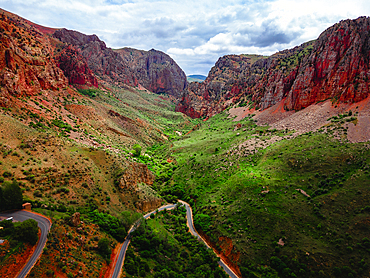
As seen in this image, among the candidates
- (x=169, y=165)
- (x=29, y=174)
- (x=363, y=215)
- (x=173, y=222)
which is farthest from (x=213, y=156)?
(x=29, y=174)

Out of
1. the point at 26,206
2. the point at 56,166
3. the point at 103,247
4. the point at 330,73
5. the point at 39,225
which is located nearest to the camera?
the point at 39,225

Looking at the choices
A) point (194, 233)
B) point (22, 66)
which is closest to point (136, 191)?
point (194, 233)

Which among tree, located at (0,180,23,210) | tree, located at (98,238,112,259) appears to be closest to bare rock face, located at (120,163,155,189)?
tree, located at (98,238,112,259)

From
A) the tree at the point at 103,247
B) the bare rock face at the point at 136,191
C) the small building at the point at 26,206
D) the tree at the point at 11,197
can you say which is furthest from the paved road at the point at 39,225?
the bare rock face at the point at 136,191

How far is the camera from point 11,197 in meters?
34.8

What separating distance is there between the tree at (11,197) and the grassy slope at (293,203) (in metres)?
43.8

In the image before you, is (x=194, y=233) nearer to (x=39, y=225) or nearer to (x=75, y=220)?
(x=75, y=220)

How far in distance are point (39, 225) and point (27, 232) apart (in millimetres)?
4434

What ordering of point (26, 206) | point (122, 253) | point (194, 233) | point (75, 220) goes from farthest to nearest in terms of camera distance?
1. point (194, 233)
2. point (122, 253)
3. point (75, 220)
4. point (26, 206)

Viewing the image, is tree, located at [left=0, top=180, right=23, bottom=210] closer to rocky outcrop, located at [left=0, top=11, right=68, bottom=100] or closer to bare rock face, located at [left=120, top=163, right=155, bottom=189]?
bare rock face, located at [left=120, top=163, right=155, bottom=189]

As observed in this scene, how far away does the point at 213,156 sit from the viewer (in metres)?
89.1

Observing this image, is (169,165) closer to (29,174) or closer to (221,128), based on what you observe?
(221,128)

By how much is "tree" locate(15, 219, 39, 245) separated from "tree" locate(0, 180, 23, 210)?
27.4ft

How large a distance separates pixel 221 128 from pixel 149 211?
8548 centimetres
